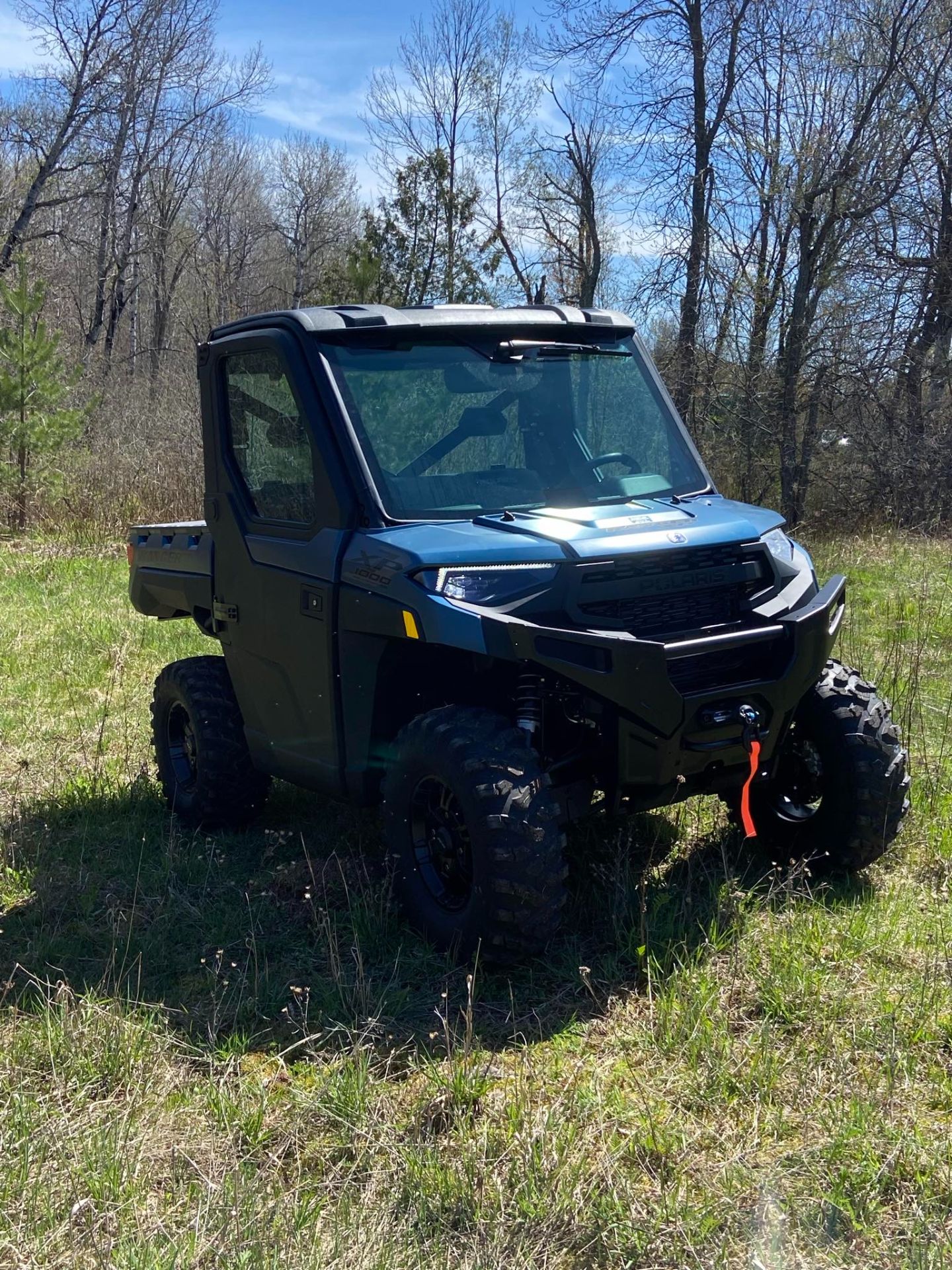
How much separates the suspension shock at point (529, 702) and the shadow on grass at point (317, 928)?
2.24 feet

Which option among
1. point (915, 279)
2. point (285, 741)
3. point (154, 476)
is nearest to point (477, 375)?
point (285, 741)

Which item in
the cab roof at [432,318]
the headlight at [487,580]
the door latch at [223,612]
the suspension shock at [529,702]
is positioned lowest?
the suspension shock at [529,702]

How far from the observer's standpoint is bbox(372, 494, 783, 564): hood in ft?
11.6

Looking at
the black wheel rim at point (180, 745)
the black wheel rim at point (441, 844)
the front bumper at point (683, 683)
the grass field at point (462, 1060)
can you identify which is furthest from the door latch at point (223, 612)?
the front bumper at point (683, 683)

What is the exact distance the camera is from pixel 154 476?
15828 mm

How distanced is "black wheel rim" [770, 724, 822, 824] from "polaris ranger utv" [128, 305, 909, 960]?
0.04ft

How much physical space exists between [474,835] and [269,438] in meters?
1.81

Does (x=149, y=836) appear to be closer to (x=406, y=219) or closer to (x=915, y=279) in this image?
(x=915, y=279)

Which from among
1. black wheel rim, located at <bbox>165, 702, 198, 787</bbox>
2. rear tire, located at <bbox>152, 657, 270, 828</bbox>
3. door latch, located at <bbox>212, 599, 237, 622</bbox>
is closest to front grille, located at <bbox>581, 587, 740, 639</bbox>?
door latch, located at <bbox>212, 599, 237, 622</bbox>

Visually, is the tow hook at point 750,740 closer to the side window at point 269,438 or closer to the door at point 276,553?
the door at point 276,553

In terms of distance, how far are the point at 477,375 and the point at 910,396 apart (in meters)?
13.5

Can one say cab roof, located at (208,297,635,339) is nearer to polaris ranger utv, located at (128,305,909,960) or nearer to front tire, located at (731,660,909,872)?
polaris ranger utv, located at (128,305,909,960)

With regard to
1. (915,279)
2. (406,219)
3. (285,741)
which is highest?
(406,219)

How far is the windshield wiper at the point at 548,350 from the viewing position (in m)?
4.22
